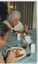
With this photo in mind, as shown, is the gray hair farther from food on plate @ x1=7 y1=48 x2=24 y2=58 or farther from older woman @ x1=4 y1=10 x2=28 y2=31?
food on plate @ x1=7 y1=48 x2=24 y2=58

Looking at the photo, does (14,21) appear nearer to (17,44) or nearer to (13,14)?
(13,14)

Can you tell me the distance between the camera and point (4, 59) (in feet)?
3.60

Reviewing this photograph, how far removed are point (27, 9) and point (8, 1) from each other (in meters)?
0.14

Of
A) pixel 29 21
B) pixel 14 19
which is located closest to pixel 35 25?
pixel 29 21

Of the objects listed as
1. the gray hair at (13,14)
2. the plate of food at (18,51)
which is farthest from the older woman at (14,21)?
the plate of food at (18,51)

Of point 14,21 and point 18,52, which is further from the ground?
point 14,21

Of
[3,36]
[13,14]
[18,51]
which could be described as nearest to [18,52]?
[18,51]

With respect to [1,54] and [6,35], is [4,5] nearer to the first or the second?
[6,35]

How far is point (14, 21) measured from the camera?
1.10 m

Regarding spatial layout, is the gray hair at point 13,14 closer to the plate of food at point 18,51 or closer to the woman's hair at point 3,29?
the woman's hair at point 3,29

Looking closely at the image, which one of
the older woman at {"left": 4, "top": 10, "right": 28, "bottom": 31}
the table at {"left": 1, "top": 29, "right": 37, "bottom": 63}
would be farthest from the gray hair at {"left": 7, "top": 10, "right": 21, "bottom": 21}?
the table at {"left": 1, "top": 29, "right": 37, "bottom": 63}

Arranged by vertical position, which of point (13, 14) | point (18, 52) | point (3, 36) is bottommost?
point (18, 52)

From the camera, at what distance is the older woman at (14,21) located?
1090mm

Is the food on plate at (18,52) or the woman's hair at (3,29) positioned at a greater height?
the woman's hair at (3,29)
